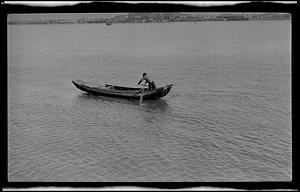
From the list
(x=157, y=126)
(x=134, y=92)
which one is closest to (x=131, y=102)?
(x=134, y=92)

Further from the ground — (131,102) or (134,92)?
(134,92)

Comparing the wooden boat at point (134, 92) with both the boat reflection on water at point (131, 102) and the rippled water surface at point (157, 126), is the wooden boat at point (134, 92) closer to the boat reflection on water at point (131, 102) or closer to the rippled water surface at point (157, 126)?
the boat reflection on water at point (131, 102)

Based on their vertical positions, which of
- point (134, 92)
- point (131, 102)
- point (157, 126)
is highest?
point (134, 92)

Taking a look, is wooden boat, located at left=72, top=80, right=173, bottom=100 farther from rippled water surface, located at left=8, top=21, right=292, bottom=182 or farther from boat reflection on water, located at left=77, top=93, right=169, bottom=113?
rippled water surface, located at left=8, top=21, right=292, bottom=182

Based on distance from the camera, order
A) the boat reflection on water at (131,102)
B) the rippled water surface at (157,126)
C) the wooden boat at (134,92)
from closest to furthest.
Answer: the rippled water surface at (157,126) < the boat reflection on water at (131,102) < the wooden boat at (134,92)

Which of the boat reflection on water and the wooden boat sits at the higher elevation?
the wooden boat

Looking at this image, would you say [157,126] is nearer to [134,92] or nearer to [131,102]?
[134,92]

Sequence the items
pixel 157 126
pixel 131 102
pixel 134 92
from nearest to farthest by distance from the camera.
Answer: pixel 157 126
pixel 134 92
pixel 131 102

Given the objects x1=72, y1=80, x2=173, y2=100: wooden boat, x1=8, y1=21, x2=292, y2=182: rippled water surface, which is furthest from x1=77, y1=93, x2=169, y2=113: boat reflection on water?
x1=72, y1=80, x2=173, y2=100: wooden boat

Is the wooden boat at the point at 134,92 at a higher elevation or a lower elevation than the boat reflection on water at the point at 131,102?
higher

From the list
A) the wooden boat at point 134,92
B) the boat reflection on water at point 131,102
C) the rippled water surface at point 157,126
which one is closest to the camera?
the rippled water surface at point 157,126

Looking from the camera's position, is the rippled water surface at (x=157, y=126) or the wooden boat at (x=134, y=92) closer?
the rippled water surface at (x=157, y=126)

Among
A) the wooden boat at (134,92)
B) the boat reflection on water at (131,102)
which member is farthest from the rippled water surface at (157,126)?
the wooden boat at (134,92)
